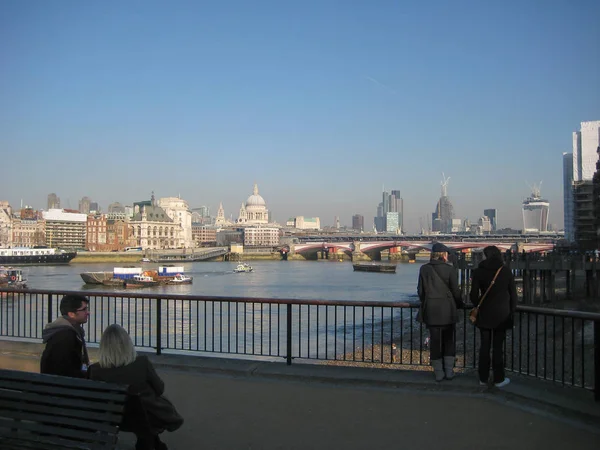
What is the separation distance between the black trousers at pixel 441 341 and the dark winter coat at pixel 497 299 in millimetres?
419

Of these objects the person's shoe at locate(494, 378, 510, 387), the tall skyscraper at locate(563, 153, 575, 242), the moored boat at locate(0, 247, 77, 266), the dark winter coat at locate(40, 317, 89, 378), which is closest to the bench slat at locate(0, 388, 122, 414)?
the dark winter coat at locate(40, 317, 89, 378)

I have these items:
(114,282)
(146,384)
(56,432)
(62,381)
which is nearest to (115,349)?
(146,384)

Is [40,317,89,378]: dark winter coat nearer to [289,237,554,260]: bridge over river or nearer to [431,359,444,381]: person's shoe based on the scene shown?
[431,359,444,381]: person's shoe

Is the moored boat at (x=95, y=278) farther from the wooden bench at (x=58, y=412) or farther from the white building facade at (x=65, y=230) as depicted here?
the white building facade at (x=65, y=230)

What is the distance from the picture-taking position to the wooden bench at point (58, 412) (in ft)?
13.0

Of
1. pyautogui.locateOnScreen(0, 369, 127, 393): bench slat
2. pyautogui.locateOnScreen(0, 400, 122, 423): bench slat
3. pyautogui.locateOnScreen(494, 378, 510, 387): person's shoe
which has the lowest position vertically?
pyautogui.locateOnScreen(494, 378, 510, 387): person's shoe

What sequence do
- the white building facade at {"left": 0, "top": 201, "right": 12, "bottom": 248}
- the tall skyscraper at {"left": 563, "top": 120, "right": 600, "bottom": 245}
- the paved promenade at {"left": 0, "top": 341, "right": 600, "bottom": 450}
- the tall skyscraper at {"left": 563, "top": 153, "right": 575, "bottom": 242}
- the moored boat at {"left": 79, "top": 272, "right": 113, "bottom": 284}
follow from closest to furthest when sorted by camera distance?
the paved promenade at {"left": 0, "top": 341, "right": 600, "bottom": 450}
the moored boat at {"left": 79, "top": 272, "right": 113, "bottom": 284}
the tall skyscraper at {"left": 563, "top": 120, "right": 600, "bottom": 245}
the tall skyscraper at {"left": 563, "top": 153, "right": 575, "bottom": 242}
the white building facade at {"left": 0, "top": 201, "right": 12, "bottom": 248}

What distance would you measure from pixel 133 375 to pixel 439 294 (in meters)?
4.04

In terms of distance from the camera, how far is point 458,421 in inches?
238

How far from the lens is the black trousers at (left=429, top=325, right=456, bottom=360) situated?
24.3ft

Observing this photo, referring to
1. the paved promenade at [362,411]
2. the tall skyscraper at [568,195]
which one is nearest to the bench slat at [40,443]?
the paved promenade at [362,411]

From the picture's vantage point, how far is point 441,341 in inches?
294

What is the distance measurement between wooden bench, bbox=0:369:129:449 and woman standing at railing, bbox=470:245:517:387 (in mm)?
4550

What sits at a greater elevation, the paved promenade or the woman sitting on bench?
the woman sitting on bench
